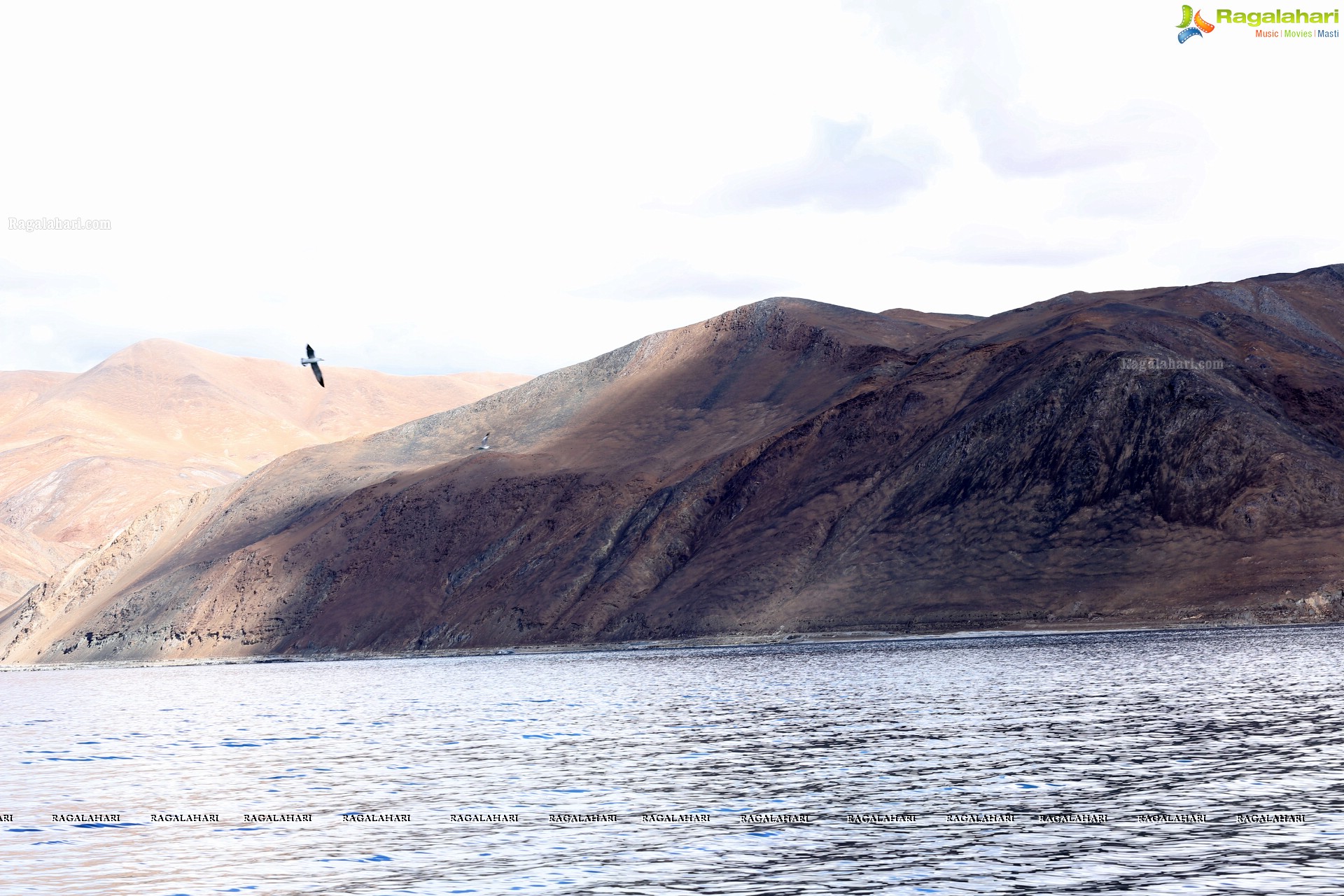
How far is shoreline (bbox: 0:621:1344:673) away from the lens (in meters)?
104

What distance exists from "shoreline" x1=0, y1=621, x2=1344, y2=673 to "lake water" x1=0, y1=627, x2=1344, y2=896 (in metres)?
32.7

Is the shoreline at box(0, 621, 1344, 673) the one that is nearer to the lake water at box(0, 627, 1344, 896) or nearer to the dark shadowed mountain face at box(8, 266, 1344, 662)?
the dark shadowed mountain face at box(8, 266, 1344, 662)

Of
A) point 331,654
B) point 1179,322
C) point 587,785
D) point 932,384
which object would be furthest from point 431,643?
point 587,785

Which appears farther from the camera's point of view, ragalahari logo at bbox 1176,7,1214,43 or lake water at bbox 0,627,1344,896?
ragalahari logo at bbox 1176,7,1214,43

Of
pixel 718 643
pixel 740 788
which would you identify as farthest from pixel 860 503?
pixel 740 788

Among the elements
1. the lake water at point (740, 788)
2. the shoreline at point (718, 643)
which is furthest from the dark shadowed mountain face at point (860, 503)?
the lake water at point (740, 788)

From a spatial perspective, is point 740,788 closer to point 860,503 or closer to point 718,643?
point 718,643

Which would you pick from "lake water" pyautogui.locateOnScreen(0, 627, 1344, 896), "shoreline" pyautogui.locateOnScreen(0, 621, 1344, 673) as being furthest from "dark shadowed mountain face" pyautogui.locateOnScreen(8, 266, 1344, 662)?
"lake water" pyautogui.locateOnScreen(0, 627, 1344, 896)

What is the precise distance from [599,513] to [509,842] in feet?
440

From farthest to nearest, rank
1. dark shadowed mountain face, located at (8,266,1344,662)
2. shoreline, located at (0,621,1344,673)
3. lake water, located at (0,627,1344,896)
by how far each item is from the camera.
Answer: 1. dark shadowed mountain face, located at (8,266,1344,662)
2. shoreline, located at (0,621,1344,673)
3. lake water, located at (0,627,1344,896)

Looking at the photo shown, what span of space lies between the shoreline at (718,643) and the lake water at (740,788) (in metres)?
32.7

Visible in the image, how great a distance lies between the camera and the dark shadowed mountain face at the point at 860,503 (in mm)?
116000

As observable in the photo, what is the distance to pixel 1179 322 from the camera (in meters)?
142

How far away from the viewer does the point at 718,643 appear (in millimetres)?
127375
